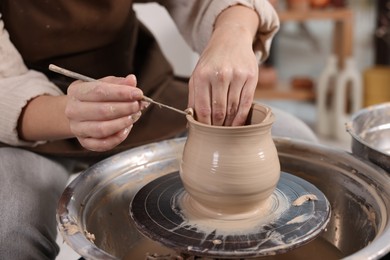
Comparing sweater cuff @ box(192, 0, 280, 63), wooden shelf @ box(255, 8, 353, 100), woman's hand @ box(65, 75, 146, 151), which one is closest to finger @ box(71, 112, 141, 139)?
woman's hand @ box(65, 75, 146, 151)

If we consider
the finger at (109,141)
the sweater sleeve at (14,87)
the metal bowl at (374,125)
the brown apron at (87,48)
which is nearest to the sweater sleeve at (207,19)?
the brown apron at (87,48)

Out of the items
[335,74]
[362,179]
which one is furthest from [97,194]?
[335,74]

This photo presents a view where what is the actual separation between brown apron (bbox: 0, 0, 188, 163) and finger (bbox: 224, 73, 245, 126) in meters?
0.35

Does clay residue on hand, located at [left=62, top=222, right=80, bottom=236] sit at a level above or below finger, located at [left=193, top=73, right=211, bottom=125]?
below

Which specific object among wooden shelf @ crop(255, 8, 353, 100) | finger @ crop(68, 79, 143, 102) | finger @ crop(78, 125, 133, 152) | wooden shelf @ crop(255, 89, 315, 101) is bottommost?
wooden shelf @ crop(255, 89, 315, 101)

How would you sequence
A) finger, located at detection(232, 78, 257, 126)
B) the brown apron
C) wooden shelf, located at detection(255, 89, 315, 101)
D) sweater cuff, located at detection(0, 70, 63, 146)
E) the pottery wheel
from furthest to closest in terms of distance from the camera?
wooden shelf, located at detection(255, 89, 315, 101) < the brown apron < sweater cuff, located at detection(0, 70, 63, 146) < finger, located at detection(232, 78, 257, 126) < the pottery wheel

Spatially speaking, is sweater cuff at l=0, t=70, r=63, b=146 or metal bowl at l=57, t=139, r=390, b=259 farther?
sweater cuff at l=0, t=70, r=63, b=146

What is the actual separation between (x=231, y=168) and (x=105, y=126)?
22 centimetres

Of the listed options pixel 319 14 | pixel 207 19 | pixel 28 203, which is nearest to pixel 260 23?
pixel 207 19

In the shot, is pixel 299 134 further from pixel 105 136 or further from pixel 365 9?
pixel 365 9

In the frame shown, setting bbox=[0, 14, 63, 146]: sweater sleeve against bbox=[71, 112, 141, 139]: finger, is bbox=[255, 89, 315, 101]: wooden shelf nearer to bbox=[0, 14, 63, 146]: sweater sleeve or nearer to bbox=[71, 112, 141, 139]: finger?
bbox=[0, 14, 63, 146]: sweater sleeve

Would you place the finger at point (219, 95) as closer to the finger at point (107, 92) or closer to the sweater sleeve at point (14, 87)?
the finger at point (107, 92)

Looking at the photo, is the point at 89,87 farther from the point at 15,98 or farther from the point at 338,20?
the point at 338,20

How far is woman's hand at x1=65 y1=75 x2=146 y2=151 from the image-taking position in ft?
2.86
